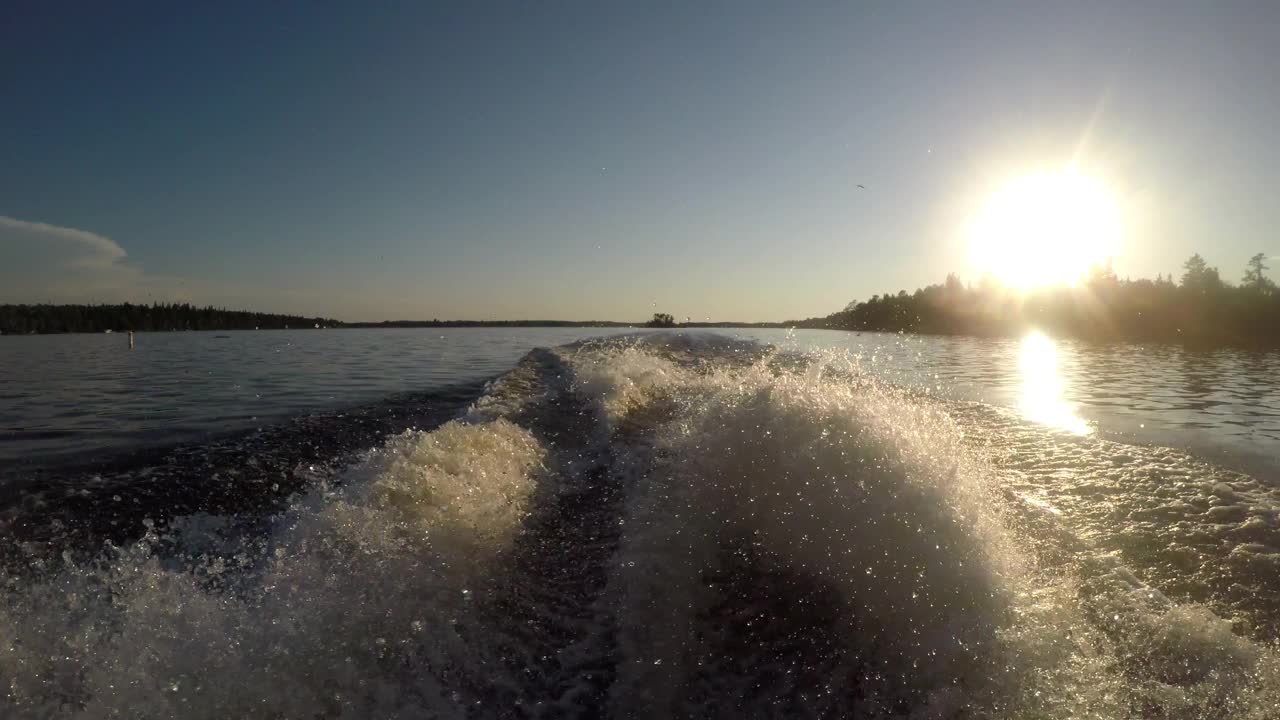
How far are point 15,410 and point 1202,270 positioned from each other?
101858mm

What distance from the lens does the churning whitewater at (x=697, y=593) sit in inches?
127

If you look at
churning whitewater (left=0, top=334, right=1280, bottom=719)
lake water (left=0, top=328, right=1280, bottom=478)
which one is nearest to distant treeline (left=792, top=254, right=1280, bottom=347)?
lake water (left=0, top=328, right=1280, bottom=478)

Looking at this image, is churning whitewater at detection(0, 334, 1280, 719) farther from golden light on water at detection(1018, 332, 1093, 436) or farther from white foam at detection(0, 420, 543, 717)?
golden light on water at detection(1018, 332, 1093, 436)

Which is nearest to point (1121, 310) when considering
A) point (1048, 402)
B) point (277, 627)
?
point (1048, 402)

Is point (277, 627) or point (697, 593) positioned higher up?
point (277, 627)

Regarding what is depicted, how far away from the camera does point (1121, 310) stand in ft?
211

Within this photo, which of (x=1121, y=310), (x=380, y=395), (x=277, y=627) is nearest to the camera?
(x=277, y=627)

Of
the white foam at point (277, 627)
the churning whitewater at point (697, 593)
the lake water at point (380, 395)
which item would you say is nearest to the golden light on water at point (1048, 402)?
the lake water at point (380, 395)

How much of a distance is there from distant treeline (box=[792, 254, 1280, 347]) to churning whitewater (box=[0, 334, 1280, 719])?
54824 mm

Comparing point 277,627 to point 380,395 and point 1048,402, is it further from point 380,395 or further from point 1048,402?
point 1048,402

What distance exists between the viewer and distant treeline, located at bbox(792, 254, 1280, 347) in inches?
2136

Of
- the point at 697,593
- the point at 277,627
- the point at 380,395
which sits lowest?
the point at 697,593

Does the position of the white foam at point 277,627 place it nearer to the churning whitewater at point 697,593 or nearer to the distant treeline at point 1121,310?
the churning whitewater at point 697,593

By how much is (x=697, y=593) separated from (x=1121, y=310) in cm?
7935
